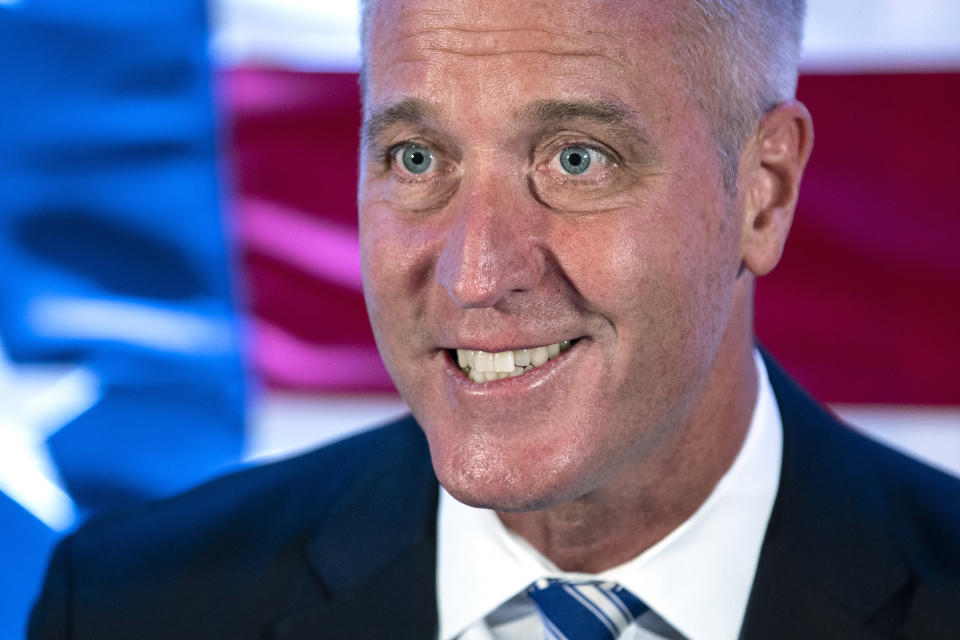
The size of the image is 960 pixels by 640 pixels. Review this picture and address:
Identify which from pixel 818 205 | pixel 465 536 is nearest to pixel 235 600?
pixel 465 536

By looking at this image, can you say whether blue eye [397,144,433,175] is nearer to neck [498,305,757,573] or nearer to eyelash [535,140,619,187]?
eyelash [535,140,619,187]

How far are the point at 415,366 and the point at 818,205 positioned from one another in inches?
38.2

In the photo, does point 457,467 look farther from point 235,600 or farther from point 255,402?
point 255,402

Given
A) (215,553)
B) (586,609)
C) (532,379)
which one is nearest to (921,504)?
(586,609)

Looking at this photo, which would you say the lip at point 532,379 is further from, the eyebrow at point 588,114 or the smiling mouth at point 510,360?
the eyebrow at point 588,114

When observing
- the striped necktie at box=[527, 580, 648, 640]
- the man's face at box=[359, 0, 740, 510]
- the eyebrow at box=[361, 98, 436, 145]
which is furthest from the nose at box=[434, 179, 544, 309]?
the striped necktie at box=[527, 580, 648, 640]

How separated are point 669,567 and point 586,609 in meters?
0.11

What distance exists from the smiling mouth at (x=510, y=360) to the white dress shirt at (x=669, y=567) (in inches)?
11.0

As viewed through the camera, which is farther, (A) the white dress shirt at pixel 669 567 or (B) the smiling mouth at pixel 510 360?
(A) the white dress shirt at pixel 669 567

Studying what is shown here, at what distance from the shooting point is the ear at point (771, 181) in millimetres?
1300

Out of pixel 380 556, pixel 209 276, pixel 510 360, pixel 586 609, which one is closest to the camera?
pixel 510 360

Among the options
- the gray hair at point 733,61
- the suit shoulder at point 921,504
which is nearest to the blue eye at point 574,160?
the gray hair at point 733,61

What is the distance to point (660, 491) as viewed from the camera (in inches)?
53.6

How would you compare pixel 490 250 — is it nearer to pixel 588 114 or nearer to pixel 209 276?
pixel 588 114
